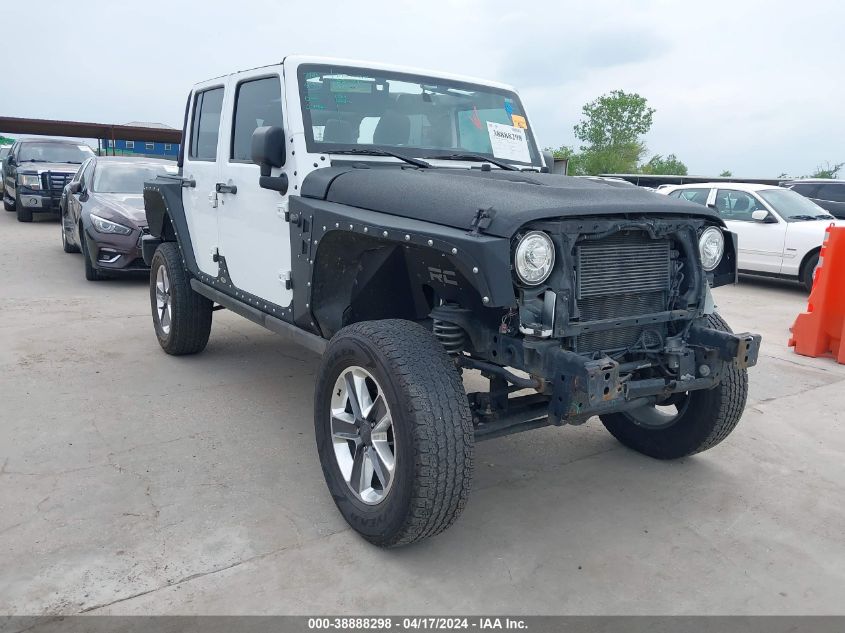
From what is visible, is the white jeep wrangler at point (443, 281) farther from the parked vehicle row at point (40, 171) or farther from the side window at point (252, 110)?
the parked vehicle row at point (40, 171)

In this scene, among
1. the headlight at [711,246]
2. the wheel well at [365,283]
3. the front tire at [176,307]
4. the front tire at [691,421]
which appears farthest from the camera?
the front tire at [176,307]

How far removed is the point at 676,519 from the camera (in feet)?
11.2

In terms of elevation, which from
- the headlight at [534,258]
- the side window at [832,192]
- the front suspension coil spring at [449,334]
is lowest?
the front suspension coil spring at [449,334]

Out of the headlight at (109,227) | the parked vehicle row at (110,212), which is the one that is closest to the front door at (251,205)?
the parked vehicle row at (110,212)

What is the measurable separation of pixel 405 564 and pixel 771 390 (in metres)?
3.80

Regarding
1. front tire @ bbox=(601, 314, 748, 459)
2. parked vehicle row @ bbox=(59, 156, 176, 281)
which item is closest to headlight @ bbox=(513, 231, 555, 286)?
front tire @ bbox=(601, 314, 748, 459)

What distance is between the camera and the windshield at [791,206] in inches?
411

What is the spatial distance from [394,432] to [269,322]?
168 centimetres

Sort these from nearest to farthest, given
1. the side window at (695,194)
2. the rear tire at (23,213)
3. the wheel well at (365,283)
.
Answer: the wheel well at (365,283) < the side window at (695,194) < the rear tire at (23,213)

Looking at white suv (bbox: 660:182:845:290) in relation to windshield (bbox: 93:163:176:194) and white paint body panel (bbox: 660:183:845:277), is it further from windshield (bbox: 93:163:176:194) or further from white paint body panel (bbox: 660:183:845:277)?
windshield (bbox: 93:163:176:194)

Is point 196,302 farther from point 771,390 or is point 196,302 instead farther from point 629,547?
point 771,390

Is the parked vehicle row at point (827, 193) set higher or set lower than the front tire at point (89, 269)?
higher

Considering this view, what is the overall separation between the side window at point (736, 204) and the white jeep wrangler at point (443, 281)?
747 cm

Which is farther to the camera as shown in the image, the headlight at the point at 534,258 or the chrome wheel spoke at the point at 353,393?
the chrome wheel spoke at the point at 353,393
